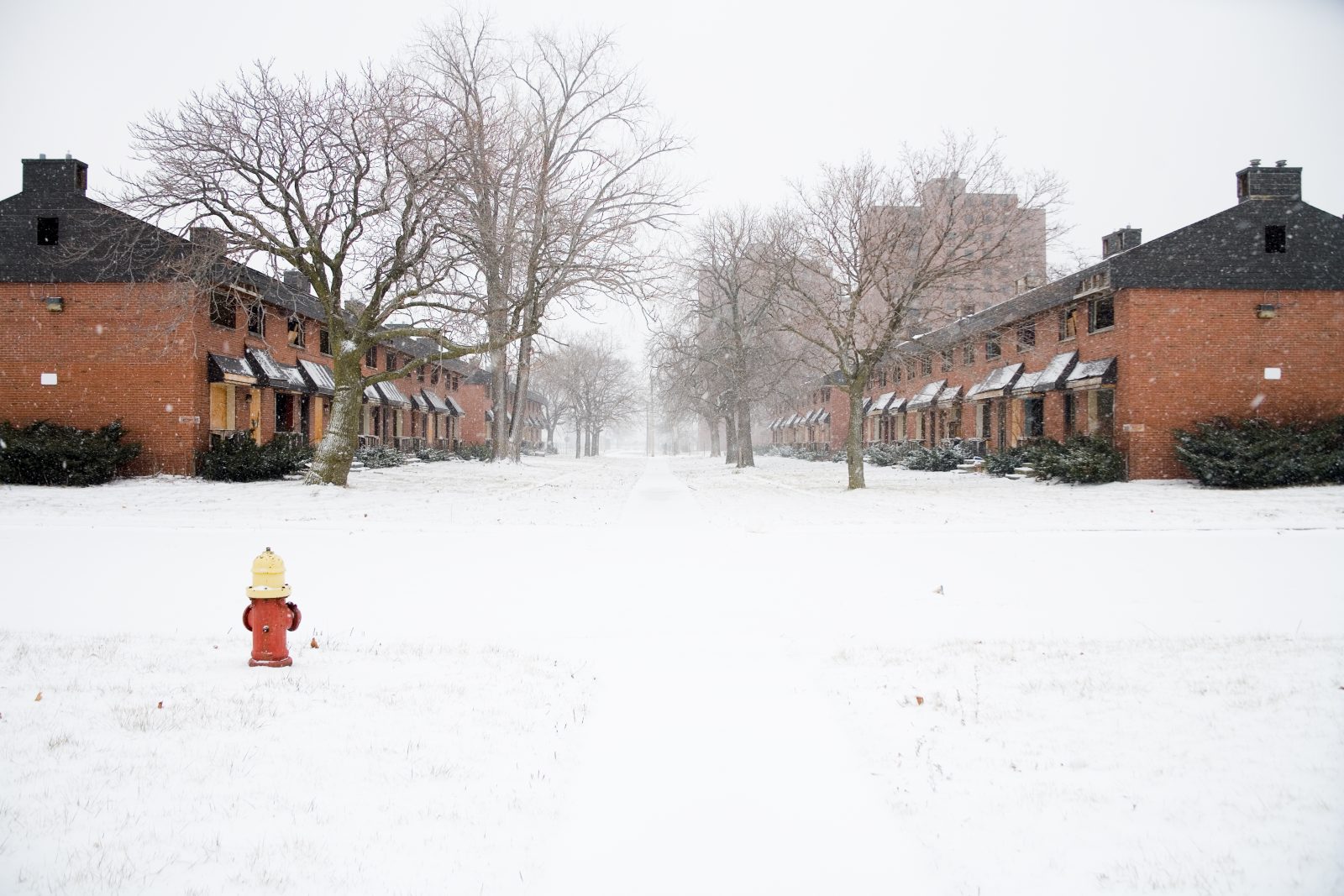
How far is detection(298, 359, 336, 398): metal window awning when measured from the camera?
97.5 ft

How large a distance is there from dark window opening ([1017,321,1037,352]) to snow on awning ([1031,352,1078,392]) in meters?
1.92

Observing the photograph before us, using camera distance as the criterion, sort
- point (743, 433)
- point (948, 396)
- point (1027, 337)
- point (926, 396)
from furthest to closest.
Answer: point (743, 433) → point (926, 396) → point (948, 396) → point (1027, 337)

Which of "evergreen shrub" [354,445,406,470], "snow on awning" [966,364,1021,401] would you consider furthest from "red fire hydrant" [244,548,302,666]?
"snow on awning" [966,364,1021,401]

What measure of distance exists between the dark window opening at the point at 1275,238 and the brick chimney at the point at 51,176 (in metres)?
33.6

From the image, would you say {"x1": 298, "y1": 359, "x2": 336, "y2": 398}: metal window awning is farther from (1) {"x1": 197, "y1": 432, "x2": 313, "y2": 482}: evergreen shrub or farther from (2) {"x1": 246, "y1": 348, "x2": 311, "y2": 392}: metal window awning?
(1) {"x1": 197, "y1": 432, "x2": 313, "y2": 482}: evergreen shrub

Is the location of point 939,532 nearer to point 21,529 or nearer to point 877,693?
point 877,693

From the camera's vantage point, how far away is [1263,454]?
63.3ft

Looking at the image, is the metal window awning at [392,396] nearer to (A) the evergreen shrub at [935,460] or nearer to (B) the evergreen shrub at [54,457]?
(B) the evergreen shrub at [54,457]

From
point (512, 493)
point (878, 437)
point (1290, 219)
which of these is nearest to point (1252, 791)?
point (512, 493)

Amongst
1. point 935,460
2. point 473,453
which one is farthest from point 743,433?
point 473,453

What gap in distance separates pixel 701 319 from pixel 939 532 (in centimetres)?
2731

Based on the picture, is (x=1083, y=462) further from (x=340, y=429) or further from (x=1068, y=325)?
(x=340, y=429)

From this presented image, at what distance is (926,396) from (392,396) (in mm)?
27147

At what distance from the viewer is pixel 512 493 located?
20453 millimetres
